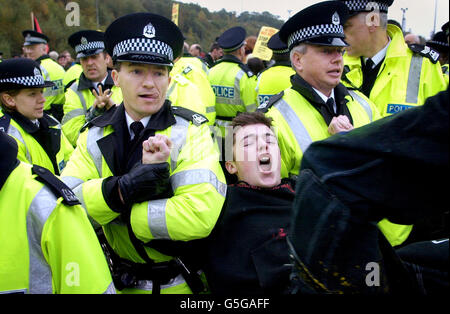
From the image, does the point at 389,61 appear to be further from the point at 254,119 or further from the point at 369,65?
the point at 254,119

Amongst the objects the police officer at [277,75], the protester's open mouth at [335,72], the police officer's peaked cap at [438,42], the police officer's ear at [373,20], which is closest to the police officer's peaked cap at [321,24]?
the protester's open mouth at [335,72]

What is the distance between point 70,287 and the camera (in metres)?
1.42

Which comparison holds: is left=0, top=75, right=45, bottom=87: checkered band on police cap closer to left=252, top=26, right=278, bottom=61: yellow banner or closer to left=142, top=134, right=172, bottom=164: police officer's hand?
left=142, top=134, right=172, bottom=164: police officer's hand

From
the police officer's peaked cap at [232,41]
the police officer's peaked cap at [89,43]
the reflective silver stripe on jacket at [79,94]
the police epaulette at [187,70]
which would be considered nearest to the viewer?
the reflective silver stripe on jacket at [79,94]

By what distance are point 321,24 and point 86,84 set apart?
3057mm

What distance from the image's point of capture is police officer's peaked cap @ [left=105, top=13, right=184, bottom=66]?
2.08 metres

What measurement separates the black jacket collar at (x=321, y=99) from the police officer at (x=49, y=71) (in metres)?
4.06

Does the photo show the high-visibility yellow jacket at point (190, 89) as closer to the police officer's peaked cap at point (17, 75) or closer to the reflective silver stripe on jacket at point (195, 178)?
the police officer's peaked cap at point (17, 75)

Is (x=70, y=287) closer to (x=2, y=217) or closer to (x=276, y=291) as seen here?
(x=2, y=217)

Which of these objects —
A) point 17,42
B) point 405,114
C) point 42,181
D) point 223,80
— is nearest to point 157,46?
point 42,181

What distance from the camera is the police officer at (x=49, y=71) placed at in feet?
20.1

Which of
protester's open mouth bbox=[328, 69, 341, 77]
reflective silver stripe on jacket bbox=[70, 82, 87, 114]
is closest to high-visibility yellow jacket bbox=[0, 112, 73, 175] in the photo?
reflective silver stripe on jacket bbox=[70, 82, 87, 114]

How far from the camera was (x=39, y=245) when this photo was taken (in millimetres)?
1426

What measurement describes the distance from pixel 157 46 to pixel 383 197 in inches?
68.2
